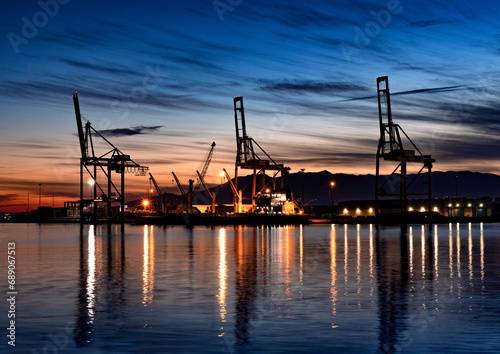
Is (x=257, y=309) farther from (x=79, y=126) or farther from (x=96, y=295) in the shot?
(x=79, y=126)

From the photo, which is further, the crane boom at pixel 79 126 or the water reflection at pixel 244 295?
the crane boom at pixel 79 126

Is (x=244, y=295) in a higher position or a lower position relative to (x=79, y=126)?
lower

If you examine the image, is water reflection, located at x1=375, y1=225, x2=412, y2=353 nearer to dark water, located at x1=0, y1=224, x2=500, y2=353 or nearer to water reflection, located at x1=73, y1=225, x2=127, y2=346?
dark water, located at x1=0, y1=224, x2=500, y2=353

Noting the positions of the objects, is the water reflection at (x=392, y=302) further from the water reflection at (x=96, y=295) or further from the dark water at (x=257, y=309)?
the water reflection at (x=96, y=295)

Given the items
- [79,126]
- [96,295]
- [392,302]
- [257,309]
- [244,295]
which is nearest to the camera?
[257,309]

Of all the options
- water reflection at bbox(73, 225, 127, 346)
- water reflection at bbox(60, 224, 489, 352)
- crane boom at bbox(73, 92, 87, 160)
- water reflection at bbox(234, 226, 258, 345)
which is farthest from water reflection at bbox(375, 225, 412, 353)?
crane boom at bbox(73, 92, 87, 160)

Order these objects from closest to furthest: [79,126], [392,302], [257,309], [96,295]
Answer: [257,309]
[392,302]
[96,295]
[79,126]

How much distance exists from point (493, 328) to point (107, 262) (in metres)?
29.5

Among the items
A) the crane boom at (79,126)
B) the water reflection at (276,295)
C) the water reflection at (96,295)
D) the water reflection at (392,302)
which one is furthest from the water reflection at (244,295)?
the crane boom at (79,126)

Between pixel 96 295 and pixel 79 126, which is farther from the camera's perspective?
pixel 79 126

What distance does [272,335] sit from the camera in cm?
1605

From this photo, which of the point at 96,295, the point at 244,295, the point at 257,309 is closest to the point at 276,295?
the point at 244,295

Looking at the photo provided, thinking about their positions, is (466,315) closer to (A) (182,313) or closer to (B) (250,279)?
(A) (182,313)

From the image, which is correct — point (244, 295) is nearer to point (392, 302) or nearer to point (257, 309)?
point (257, 309)
